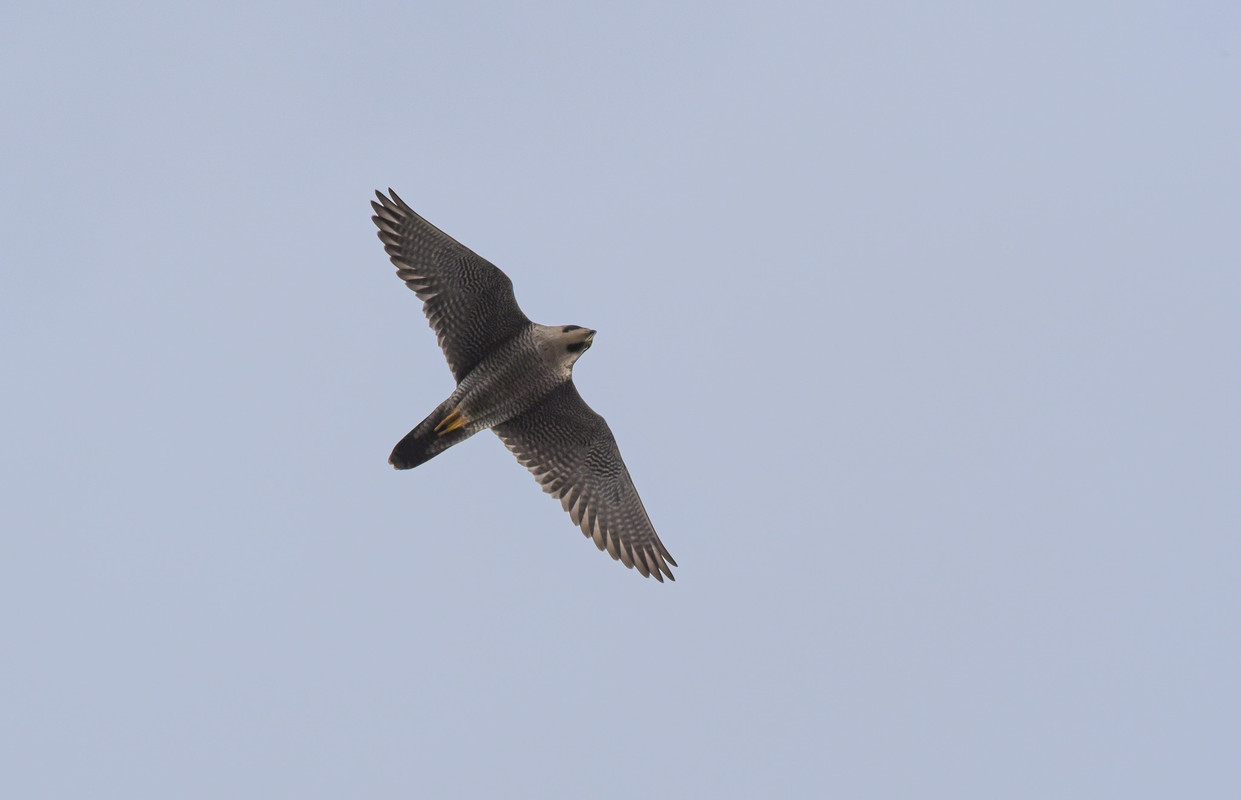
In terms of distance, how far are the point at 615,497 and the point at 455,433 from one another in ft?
8.34

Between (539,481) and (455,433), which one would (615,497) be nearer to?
(539,481)

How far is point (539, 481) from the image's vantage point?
18.4 meters

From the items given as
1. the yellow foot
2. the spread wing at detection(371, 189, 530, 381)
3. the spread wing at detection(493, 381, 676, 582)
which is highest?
the spread wing at detection(371, 189, 530, 381)

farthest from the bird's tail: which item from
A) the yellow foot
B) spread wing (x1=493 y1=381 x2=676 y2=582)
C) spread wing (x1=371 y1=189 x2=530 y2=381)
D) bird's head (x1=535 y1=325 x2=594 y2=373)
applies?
bird's head (x1=535 y1=325 x2=594 y2=373)

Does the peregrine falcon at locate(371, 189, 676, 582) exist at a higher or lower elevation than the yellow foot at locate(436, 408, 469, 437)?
higher

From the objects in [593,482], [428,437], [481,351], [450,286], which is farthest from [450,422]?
[593,482]

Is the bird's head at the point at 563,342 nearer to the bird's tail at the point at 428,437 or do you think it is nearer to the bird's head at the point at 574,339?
the bird's head at the point at 574,339

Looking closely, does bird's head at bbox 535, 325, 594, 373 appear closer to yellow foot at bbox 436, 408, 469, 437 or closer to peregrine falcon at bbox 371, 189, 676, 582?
peregrine falcon at bbox 371, 189, 676, 582

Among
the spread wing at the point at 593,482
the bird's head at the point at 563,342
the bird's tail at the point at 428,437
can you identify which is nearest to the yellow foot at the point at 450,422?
the bird's tail at the point at 428,437

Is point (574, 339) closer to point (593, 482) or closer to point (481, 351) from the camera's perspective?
point (481, 351)

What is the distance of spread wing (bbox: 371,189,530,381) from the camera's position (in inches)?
682

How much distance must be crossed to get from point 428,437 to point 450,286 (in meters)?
1.97

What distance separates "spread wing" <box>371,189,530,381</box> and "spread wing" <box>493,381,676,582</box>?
4.42ft

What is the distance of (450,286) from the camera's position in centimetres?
1747
